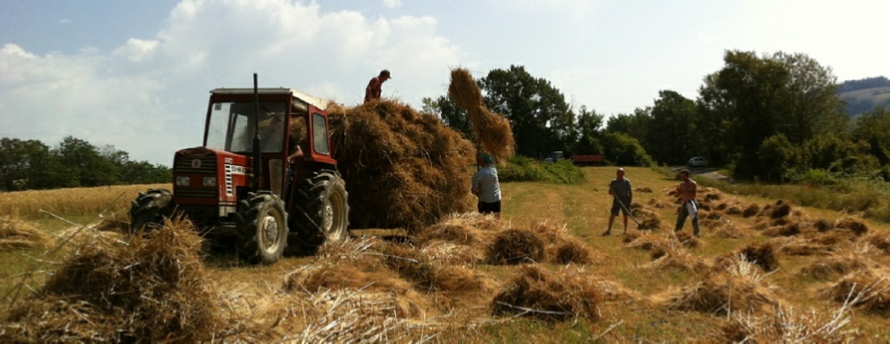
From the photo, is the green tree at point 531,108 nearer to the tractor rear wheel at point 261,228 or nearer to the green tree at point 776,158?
the green tree at point 776,158

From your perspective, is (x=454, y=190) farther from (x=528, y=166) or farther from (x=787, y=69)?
(x=787, y=69)

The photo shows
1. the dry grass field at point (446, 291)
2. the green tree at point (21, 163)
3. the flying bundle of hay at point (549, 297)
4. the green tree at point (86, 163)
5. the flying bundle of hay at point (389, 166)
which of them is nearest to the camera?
the dry grass field at point (446, 291)

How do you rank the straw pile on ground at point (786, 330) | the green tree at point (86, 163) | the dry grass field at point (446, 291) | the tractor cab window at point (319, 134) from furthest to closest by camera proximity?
the green tree at point (86, 163)
the tractor cab window at point (319, 134)
the straw pile on ground at point (786, 330)
the dry grass field at point (446, 291)

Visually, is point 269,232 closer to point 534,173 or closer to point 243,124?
point 243,124

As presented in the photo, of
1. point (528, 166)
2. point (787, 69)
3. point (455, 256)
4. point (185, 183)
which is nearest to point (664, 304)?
point (455, 256)

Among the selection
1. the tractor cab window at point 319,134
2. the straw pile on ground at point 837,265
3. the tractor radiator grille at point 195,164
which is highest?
the tractor cab window at point 319,134

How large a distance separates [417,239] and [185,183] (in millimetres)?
3278

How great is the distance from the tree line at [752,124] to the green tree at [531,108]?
11cm

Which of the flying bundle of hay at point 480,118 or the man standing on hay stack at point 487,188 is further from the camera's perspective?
the flying bundle of hay at point 480,118

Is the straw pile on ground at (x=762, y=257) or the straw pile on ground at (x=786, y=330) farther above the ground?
the straw pile on ground at (x=786, y=330)

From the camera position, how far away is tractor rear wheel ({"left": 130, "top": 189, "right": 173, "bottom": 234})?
7439 millimetres

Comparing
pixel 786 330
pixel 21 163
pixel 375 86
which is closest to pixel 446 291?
pixel 786 330

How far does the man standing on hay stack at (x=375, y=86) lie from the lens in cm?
1193

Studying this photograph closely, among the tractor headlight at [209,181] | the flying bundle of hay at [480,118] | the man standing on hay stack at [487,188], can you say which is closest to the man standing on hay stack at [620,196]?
the flying bundle of hay at [480,118]
